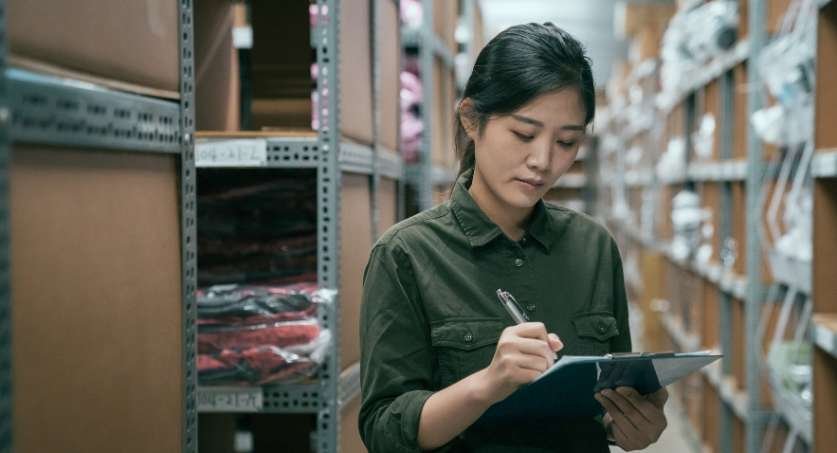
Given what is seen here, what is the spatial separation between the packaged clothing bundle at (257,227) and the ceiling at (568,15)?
638 cm

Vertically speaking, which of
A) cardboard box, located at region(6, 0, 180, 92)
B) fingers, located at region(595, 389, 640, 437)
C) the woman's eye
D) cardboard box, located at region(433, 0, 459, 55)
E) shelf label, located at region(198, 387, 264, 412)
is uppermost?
cardboard box, located at region(433, 0, 459, 55)

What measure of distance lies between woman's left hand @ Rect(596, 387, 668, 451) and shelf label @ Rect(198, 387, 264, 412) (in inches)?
46.2

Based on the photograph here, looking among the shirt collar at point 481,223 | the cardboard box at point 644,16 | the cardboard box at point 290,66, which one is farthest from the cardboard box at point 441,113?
the shirt collar at point 481,223

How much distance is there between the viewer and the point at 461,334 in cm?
149

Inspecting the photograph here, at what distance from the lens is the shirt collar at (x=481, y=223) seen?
155 cm

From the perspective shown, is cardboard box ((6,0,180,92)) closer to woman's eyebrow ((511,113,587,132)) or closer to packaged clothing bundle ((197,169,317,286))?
woman's eyebrow ((511,113,587,132))

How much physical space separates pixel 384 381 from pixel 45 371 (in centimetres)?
57

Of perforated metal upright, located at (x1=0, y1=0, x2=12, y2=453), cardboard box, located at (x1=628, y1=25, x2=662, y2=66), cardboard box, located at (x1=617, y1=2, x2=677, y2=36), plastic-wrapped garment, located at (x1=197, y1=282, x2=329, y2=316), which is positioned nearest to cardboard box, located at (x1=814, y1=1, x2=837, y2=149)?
plastic-wrapped garment, located at (x1=197, y1=282, x2=329, y2=316)

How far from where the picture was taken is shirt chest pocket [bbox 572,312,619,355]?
1.54 metres

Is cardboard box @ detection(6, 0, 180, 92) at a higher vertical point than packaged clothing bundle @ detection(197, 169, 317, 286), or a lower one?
higher

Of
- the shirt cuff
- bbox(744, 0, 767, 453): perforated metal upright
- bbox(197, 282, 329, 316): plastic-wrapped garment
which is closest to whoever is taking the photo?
the shirt cuff

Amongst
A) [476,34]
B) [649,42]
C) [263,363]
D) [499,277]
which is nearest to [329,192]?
[263,363]

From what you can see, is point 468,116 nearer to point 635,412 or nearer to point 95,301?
point 635,412

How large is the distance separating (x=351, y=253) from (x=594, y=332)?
1.29 metres
